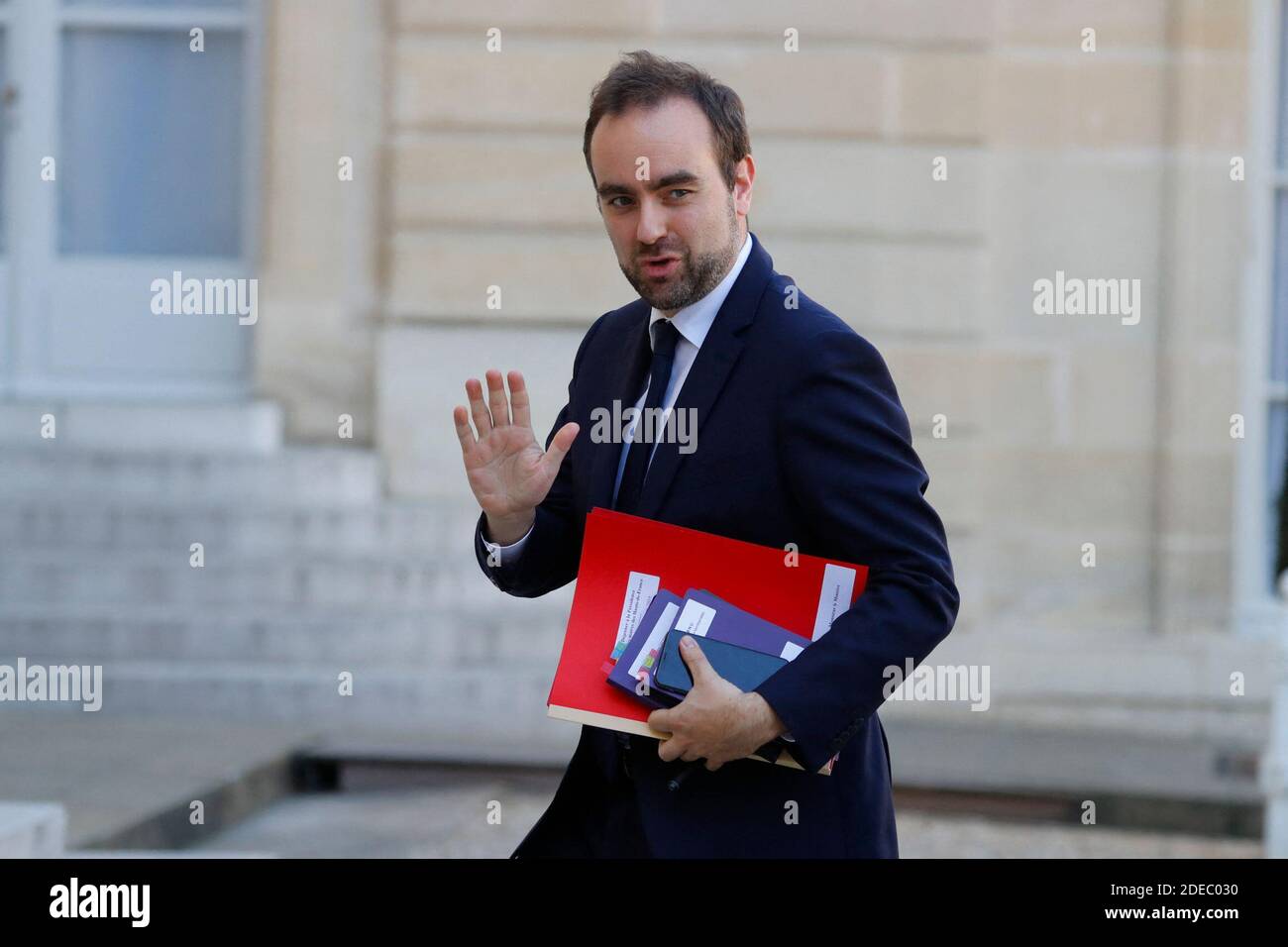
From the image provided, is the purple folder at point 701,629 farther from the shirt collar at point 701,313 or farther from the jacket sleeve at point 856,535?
the shirt collar at point 701,313

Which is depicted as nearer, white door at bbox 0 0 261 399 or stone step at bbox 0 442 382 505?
stone step at bbox 0 442 382 505

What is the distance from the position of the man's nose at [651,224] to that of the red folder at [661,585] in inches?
16.7

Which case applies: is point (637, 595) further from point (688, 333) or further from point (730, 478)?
point (688, 333)

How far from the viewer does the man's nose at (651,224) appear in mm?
2445

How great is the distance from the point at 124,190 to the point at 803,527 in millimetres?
6736

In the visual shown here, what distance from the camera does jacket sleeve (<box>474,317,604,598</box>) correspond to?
2.72m

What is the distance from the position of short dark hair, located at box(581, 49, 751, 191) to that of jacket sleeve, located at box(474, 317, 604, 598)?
50 centimetres

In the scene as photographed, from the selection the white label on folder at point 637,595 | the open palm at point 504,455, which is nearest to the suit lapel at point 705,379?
the white label on folder at point 637,595

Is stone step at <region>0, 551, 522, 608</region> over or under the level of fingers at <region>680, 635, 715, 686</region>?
under

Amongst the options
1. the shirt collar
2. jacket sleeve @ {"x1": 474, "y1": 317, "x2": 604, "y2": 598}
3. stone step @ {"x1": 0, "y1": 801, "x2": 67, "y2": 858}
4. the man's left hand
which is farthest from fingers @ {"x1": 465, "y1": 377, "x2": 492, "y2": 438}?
stone step @ {"x1": 0, "y1": 801, "x2": 67, "y2": 858}

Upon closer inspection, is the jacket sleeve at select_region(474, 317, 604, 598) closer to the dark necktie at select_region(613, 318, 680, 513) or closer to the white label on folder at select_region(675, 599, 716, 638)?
the dark necktie at select_region(613, 318, 680, 513)

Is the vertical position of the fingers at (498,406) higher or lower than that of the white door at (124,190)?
lower

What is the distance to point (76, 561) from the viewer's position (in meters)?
7.24
